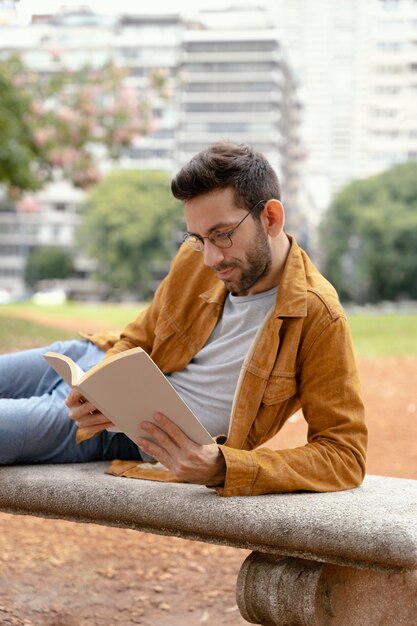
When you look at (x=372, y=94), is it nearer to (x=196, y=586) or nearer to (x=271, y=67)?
(x=271, y=67)

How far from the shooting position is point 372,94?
264 ft

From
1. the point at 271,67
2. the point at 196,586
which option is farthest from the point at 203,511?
the point at 271,67

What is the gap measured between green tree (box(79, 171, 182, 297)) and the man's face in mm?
50056

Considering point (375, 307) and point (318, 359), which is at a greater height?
point (318, 359)

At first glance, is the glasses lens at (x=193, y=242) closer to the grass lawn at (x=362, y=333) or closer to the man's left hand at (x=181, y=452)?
the man's left hand at (x=181, y=452)

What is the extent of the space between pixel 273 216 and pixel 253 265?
0.13 meters

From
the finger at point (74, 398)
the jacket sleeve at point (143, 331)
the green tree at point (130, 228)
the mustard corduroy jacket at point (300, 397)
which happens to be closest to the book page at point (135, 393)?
the mustard corduroy jacket at point (300, 397)

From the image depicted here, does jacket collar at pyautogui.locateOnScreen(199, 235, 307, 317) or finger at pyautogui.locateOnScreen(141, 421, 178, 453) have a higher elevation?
jacket collar at pyautogui.locateOnScreen(199, 235, 307, 317)

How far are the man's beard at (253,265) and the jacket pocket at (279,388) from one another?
24 cm

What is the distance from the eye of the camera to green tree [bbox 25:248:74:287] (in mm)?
68688

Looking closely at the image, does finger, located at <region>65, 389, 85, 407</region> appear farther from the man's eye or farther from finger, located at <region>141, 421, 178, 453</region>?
the man's eye

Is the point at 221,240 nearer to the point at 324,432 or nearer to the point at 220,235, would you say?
the point at 220,235

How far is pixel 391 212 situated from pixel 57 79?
30.9 m

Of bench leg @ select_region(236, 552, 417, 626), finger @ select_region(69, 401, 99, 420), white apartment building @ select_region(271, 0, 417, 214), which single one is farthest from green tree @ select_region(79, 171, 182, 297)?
bench leg @ select_region(236, 552, 417, 626)
